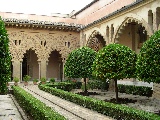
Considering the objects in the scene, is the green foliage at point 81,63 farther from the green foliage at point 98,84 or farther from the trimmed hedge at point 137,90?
the green foliage at point 98,84

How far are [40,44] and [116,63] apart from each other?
12928 mm

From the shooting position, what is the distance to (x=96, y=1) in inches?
858

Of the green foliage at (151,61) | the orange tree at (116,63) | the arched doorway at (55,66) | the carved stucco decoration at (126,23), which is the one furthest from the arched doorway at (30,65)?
the green foliage at (151,61)

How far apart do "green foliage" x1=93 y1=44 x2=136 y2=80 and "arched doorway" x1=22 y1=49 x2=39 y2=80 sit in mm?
14224

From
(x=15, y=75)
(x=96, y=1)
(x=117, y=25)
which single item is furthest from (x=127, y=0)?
(x=15, y=75)

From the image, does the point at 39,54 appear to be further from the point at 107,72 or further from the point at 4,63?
the point at 4,63

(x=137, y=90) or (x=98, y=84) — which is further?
(x=98, y=84)

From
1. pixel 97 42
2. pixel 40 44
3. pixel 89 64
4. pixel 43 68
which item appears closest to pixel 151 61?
pixel 89 64

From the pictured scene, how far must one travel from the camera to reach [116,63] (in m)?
10.1

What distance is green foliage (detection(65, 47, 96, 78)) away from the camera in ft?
43.6

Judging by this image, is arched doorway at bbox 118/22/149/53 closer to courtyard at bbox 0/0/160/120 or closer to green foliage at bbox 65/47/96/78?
courtyard at bbox 0/0/160/120

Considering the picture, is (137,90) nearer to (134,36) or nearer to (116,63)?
(116,63)

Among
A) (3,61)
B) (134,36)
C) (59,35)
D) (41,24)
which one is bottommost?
(3,61)

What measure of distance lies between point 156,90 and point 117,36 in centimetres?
524
